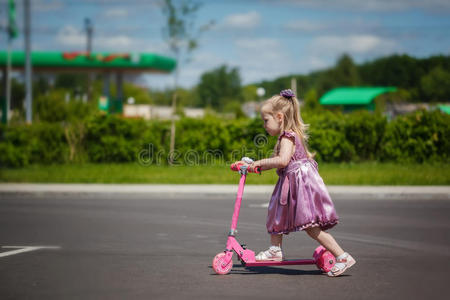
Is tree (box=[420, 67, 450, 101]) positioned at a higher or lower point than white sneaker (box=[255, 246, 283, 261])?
higher

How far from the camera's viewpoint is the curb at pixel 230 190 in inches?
494

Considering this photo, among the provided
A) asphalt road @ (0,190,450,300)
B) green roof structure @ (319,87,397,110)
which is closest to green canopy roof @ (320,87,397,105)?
green roof structure @ (319,87,397,110)

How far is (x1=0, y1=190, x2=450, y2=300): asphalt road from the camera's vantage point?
5.14 meters

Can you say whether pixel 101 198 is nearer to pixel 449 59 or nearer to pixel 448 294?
pixel 448 294

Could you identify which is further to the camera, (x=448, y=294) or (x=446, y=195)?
(x=446, y=195)

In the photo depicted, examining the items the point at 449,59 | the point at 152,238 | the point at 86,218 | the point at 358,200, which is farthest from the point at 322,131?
the point at 449,59

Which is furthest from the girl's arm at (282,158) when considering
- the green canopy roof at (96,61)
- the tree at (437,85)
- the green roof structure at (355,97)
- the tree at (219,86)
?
the tree at (219,86)

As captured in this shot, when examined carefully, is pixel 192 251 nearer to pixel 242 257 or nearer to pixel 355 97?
pixel 242 257

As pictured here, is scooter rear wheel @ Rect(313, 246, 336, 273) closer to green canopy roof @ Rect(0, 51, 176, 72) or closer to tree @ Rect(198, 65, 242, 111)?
green canopy roof @ Rect(0, 51, 176, 72)

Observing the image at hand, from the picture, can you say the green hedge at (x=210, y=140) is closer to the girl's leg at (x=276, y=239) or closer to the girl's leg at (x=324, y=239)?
the girl's leg at (x=276, y=239)

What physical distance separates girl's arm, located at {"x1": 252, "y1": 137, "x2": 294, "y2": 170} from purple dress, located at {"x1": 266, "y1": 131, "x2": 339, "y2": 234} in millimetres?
67

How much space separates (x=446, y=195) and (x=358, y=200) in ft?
5.89

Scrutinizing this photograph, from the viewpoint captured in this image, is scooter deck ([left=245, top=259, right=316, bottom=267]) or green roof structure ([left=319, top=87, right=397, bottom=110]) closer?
scooter deck ([left=245, top=259, right=316, bottom=267])

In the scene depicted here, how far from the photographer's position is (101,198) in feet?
41.9
